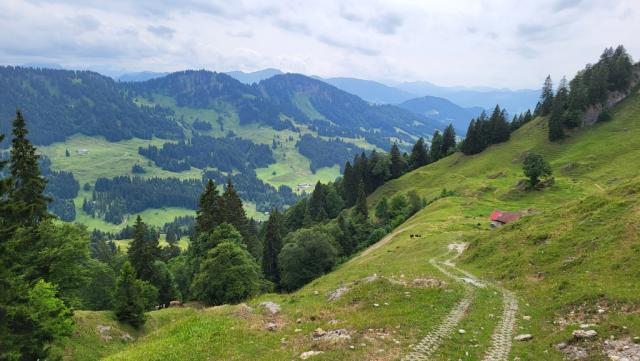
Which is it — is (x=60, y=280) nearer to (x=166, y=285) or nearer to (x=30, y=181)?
(x=30, y=181)

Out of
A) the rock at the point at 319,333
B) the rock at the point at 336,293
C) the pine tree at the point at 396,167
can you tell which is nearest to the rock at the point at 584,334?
the rock at the point at 319,333

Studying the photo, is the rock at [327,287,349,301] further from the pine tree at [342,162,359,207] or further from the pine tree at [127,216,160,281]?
the pine tree at [342,162,359,207]

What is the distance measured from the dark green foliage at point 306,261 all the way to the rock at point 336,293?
52.6m

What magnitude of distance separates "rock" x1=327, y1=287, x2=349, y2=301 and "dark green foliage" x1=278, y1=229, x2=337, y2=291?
5265cm

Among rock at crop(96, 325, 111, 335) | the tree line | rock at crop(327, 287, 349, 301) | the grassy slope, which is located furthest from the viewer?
the tree line

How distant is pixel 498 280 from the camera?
39.2m

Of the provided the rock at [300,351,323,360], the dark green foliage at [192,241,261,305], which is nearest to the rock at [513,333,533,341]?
the rock at [300,351,323,360]

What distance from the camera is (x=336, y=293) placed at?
38094 millimetres

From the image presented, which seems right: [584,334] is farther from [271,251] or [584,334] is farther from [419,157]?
[419,157]

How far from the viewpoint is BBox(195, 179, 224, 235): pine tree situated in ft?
243

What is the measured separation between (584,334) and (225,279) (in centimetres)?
4544

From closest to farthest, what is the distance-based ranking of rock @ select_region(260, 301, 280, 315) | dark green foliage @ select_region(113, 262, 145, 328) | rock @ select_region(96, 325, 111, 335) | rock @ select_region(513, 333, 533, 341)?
rock @ select_region(513, 333, 533, 341)
rock @ select_region(260, 301, 280, 315)
rock @ select_region(96, 325, 111, 335)
dark green foliage @ select_region(113, 262, 145, 328)

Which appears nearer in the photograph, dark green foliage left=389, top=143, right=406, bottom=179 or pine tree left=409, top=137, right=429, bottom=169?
dark green foliage left=389, top=143, right=406, bottom=179

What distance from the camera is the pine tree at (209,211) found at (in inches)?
2916
